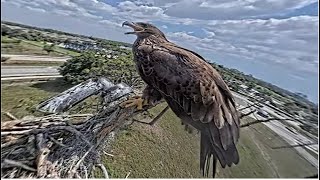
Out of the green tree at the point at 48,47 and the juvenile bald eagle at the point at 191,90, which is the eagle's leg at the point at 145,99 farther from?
the green tree at the point at 48,47

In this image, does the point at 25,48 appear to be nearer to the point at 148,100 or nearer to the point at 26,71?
the point at 26,71

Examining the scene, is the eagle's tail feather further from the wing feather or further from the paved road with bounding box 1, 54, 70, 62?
the paved road with bounding box 1, 54, 70, 62

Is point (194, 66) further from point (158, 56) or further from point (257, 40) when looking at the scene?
point (257, 40)

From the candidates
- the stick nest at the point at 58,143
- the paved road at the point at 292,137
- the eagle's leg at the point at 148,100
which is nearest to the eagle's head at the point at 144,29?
the eagle's leg at the point at 148,100

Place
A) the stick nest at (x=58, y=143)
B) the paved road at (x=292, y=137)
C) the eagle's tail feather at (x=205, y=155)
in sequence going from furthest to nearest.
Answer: the paved road at (x=292, y=137) < the eagle's tail feather at (x=205, y=155) < the stick nest at (x=58, y=143)

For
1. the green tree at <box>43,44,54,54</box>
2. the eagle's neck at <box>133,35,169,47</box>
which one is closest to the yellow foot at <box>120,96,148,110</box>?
the eagle's neck at <box>133,35,169,47</box>

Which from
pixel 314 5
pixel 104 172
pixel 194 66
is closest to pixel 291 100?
pixel 314 5
